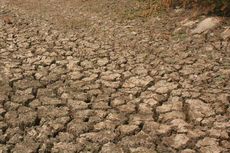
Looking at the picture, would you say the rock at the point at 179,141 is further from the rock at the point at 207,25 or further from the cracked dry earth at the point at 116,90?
the rock at the point at 207,25

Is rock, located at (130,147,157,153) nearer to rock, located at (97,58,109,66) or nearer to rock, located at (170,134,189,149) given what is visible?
rock, located at (170,134,189,149)

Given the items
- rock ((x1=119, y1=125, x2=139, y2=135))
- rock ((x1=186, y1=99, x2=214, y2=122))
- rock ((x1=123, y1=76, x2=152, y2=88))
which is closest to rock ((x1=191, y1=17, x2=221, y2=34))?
rock ((x1=123, y1=76, x2=152, y2=88))

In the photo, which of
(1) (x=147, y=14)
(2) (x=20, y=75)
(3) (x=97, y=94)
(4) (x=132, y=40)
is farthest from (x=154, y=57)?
(1) (x=147, y=14)

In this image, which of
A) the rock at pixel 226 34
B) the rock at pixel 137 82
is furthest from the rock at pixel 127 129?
the rock at pixel 226 34

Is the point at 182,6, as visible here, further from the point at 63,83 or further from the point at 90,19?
the point at 63,83

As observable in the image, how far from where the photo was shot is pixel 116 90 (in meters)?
3.96

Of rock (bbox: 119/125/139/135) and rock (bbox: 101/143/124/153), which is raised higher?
rock (bbox: 119/125/139/135)

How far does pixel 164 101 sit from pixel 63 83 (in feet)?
3.71

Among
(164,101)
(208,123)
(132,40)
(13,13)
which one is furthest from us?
(13,13)

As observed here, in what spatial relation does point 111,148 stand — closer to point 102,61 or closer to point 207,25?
point 102,61

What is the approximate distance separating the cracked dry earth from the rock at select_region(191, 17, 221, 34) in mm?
104

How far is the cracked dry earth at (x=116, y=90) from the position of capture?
313 centimetres

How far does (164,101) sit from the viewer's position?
3.68 m

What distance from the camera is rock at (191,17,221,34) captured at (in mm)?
5385
